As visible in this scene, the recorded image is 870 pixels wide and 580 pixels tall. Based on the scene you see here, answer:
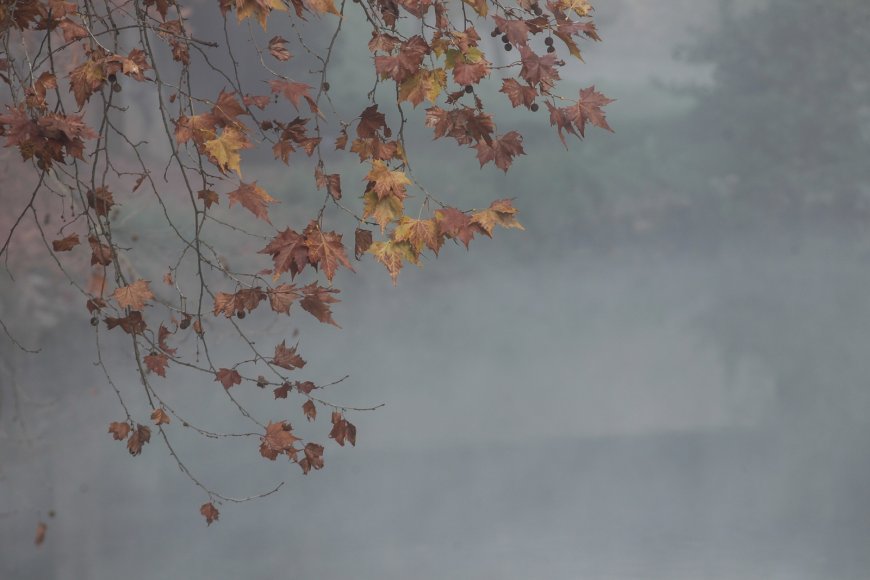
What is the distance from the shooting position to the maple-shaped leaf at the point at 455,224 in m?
1.63

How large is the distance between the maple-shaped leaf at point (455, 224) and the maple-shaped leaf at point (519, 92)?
205 mm

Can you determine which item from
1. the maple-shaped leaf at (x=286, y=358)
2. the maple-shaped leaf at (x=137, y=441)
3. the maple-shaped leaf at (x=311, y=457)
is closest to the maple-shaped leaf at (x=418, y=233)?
the maple-shaped leaf at (x=286, y=358)

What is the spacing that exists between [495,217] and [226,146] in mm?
418

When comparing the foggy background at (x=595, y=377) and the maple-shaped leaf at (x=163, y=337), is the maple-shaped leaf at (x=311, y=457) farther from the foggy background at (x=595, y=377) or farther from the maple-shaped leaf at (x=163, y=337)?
the foggy background at (x=595, y=377)

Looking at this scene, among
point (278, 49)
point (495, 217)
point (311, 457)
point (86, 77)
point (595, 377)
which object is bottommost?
point (311, 457)

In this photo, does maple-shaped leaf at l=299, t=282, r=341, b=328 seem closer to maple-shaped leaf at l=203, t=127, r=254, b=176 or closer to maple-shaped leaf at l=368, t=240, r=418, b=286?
maple-shaped leaf at l=368, t=240, r=418, b=286

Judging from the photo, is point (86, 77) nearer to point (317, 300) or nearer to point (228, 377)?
point (317, 300)

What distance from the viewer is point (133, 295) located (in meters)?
1.88

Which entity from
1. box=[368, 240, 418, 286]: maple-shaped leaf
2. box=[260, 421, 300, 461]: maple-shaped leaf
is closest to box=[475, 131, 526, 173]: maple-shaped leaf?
box=[368, 240, 418, 286]: maple-shaped leaf

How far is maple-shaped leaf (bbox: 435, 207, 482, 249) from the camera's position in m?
1.63

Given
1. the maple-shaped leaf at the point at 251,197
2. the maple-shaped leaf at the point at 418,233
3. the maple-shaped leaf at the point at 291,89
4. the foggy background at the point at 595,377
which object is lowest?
the maple-shaped leaf at the point at 418,233

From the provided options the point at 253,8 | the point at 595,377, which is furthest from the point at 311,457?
the point at 595,377

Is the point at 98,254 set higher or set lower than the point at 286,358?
higher

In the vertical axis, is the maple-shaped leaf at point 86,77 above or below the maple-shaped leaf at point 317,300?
above
